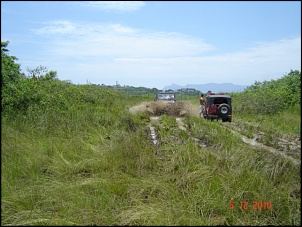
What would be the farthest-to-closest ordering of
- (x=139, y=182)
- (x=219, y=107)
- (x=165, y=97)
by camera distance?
(x=165, y=97) → (x=219, y=107) → (x=139, y=182)

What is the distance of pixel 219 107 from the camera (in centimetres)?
938

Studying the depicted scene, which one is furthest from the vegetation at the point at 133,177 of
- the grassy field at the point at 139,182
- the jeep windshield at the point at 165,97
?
the jeep windshield at the point at 165,97

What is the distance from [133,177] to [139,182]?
36cm

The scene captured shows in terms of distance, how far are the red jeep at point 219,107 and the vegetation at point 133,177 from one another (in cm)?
358

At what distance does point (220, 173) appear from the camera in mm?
3865

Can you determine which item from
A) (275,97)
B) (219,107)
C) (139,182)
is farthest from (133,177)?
(219,107)

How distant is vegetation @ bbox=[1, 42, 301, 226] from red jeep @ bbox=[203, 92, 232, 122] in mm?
3576

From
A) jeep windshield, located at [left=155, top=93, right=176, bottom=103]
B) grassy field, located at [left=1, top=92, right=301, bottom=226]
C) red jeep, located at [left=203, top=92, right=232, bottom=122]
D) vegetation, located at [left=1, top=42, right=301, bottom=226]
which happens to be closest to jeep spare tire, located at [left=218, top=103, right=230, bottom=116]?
red jeep, located at [left=203, top=92, right=232, bottom=122]

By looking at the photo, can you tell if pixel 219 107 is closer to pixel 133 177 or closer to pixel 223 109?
pixel 223 109

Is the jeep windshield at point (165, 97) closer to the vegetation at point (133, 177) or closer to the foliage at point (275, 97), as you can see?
the foliage at point (275, 97)

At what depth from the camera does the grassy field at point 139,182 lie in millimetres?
2789

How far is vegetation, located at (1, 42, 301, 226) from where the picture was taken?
279cm

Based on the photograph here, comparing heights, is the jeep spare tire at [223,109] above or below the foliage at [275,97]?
below

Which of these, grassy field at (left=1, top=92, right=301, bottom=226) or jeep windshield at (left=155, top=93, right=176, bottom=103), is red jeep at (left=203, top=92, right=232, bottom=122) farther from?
jeep windshield at (left=155, top=93, right=176, bottom=103)
